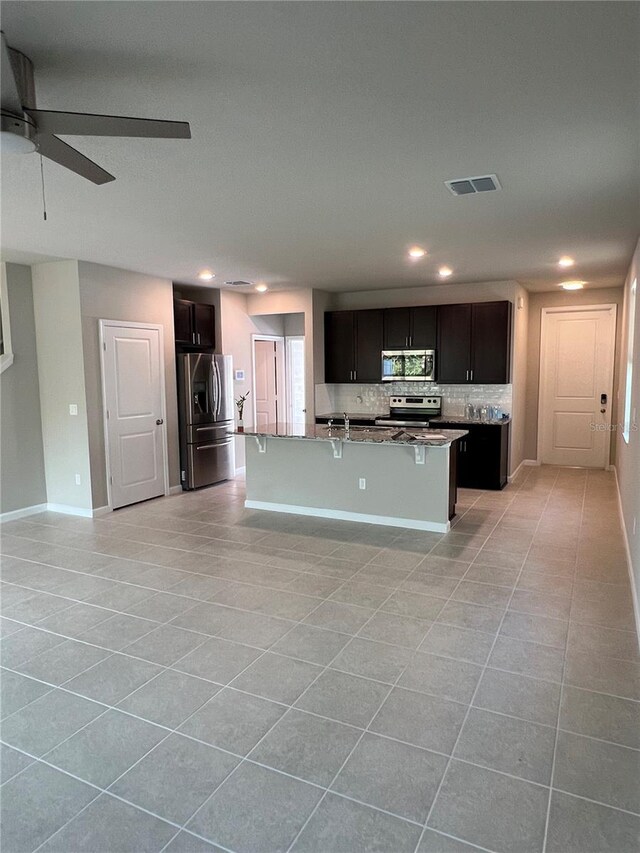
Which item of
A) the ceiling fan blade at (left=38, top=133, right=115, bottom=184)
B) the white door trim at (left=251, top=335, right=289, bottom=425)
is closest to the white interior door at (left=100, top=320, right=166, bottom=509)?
the white door trim at (left=251, top=335, right=289, bottom=425)

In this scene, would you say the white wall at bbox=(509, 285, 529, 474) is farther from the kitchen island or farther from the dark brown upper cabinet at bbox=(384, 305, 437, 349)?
the kitchen island

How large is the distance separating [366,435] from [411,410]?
2.40 metres

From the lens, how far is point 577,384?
7.87 meters

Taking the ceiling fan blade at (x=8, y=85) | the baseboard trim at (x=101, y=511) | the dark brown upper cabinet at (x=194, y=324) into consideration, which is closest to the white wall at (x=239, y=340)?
the dark brown upper cabinet at (x=194, y=324)

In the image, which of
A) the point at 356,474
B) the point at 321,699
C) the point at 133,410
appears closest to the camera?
the point at 321,699

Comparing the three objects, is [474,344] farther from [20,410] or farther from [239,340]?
[20,410]

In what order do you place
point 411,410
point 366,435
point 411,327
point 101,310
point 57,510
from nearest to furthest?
point 366,435 < point 101,310 < point 57,510 < point 411,327 < point 411,410

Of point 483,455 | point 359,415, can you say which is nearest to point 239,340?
point 359,415

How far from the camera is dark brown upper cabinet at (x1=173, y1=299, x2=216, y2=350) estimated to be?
22.7 ft

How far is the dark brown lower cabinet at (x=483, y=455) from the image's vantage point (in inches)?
258

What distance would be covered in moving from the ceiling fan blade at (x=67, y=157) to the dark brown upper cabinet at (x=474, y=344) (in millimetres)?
5488

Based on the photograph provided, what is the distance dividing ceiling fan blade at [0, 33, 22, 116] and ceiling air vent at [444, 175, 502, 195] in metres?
2.20

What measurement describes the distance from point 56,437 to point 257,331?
3446 millimetres

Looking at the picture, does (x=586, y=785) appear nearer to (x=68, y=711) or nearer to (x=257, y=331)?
(x=68, y=711)
